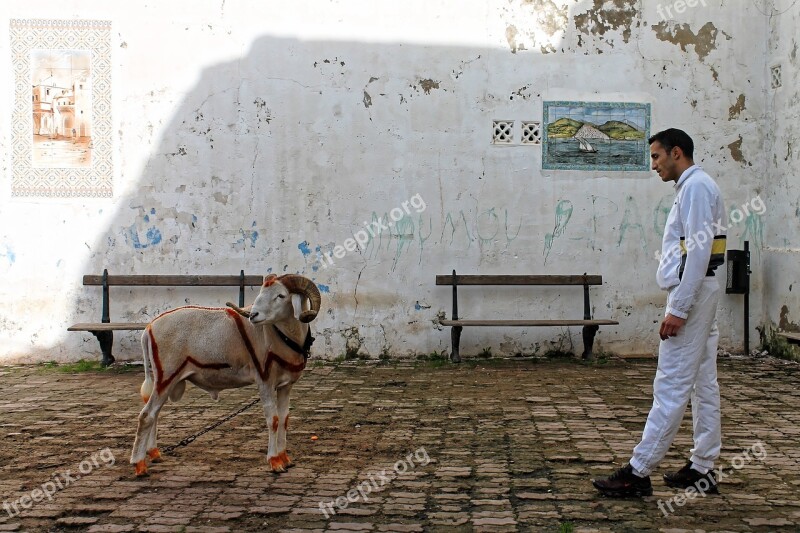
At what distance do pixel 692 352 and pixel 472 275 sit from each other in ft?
21.0

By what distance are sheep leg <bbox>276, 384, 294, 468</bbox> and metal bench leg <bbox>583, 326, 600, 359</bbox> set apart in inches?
240

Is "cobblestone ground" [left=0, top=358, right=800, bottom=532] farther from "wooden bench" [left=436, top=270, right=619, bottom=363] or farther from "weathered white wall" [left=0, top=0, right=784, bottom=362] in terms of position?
"weathered white wall" [left=0, top=0, right=784, bottom=362]

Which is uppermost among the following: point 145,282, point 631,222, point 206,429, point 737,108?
point 737,108

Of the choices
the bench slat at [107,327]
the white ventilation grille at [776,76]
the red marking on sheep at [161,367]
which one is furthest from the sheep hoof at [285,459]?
the white ventilation grille at [776,76]

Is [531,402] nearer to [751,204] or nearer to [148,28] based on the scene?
[751,204]

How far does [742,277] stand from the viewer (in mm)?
11430

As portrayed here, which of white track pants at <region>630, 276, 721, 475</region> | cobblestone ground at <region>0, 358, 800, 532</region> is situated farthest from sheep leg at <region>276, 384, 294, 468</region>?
white track pants at <region>630, 276, 721, 475</region>

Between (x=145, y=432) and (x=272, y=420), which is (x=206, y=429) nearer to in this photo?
(x=145, y=432)

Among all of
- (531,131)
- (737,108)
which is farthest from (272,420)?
(737,108)

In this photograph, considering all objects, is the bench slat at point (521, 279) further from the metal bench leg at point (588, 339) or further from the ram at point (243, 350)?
the ram at point (243, 350)

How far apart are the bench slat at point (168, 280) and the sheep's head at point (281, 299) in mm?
5330

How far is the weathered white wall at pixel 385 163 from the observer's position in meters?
11.3

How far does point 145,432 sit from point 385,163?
6.42m

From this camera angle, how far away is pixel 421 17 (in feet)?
37.7
